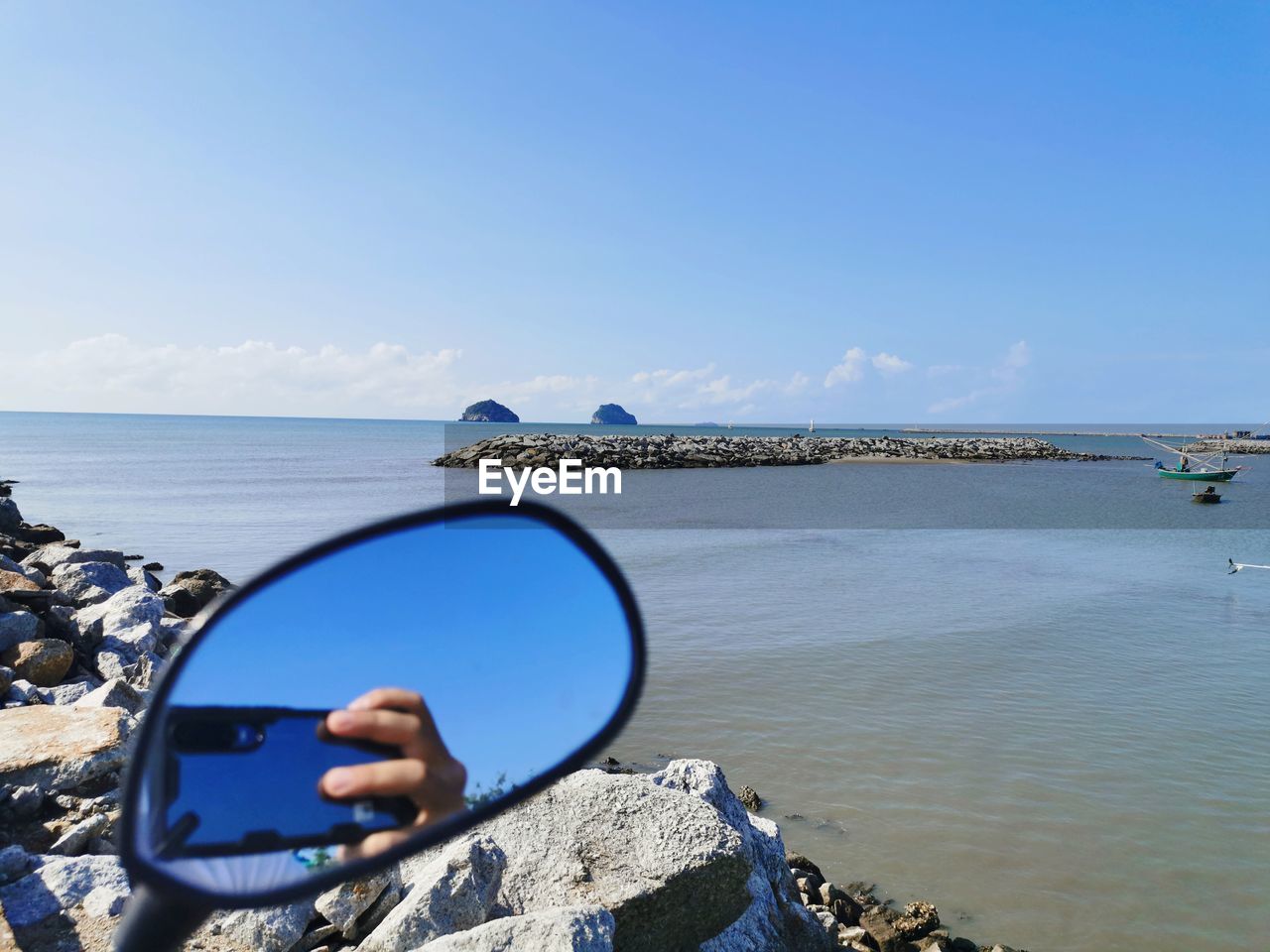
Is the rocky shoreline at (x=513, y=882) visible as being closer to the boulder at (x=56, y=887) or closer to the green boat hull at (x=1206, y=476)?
the boulder at (x=56, y=887)

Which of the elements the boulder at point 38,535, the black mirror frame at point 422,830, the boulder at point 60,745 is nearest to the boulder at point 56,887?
the boulder at point 60,745

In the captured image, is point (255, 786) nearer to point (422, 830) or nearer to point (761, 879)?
point (422, 830)

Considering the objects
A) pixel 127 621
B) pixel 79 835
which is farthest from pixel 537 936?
pixel 127 621

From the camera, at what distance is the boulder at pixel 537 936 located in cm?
257

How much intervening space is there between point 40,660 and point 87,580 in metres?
3.58

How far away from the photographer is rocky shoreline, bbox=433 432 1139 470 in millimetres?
49375

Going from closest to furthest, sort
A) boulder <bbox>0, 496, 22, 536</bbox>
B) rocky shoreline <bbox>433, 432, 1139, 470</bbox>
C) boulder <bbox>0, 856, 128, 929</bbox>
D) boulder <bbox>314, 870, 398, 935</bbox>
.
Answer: boulder <bbox>0, 856, 128, 929</bbox> → boulder <bbox>314, 870, 398, 935</bbox> → boulder <bbox>0, 496, 22, 536</bbox> → rocky shoreline <bbox>433, 432, 1139, 470</bbox>

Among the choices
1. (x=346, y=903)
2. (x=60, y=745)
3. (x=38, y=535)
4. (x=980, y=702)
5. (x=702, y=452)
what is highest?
(x=702, y=452)

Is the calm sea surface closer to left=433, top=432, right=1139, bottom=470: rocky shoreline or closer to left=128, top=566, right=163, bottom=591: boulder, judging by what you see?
left=128, top=566, right=163, bottom=591: boulder

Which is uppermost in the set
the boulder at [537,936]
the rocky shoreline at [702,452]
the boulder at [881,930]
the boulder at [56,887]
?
the rocky shoreline at [702,452]

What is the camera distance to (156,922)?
779mm

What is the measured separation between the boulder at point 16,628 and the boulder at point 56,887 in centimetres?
387

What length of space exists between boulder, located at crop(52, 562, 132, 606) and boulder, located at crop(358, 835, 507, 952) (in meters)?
7.21

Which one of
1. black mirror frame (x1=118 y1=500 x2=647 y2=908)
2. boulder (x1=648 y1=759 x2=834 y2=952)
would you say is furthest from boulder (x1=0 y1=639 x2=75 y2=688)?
black mirror frame (x1=118 y1=500 x2=647 y2=908)
